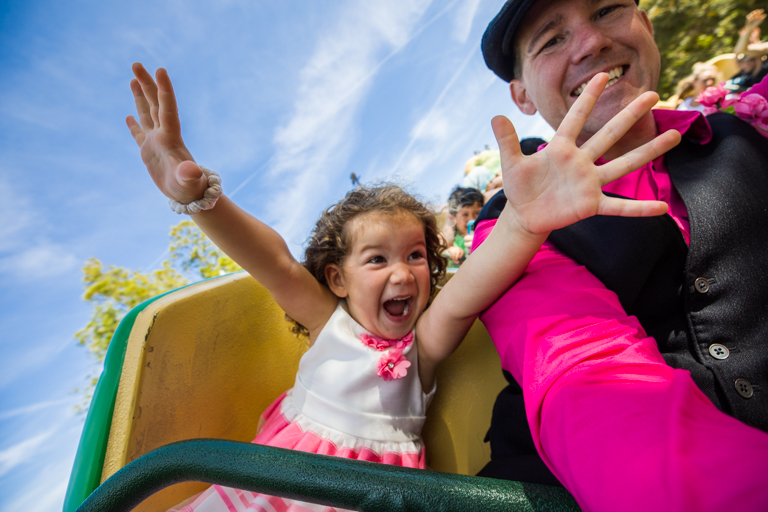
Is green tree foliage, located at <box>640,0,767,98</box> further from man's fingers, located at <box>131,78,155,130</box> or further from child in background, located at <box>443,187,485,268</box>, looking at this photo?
man's fingers, located at <box>131,78,155,130</box>

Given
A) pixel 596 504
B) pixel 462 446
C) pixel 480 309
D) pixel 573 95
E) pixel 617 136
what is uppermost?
pixel 573 95

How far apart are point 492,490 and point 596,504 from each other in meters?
0.10

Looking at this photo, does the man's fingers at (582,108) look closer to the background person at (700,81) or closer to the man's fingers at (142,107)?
the man's fingers at (142,107)

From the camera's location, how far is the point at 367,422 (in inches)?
37.6

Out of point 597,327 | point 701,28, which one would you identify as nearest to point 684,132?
point 597,327

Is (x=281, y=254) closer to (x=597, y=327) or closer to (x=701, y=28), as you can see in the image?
(x=597, y=327)

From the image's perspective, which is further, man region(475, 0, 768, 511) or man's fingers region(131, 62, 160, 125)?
man's fingers region(131, 62, 160, 125)

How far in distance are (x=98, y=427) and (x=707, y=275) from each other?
120 cm

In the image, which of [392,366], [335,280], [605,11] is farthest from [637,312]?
[335,280]

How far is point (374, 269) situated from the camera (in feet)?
3.38

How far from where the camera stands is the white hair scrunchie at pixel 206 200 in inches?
29.0

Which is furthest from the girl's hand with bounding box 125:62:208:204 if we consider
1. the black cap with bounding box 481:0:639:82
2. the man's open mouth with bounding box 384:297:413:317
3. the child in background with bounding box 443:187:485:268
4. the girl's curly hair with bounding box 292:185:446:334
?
the child in background with bounding box 443:187:485:268

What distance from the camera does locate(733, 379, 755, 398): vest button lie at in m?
0.57

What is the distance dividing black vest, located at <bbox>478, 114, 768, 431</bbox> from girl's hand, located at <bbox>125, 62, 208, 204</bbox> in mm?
757
